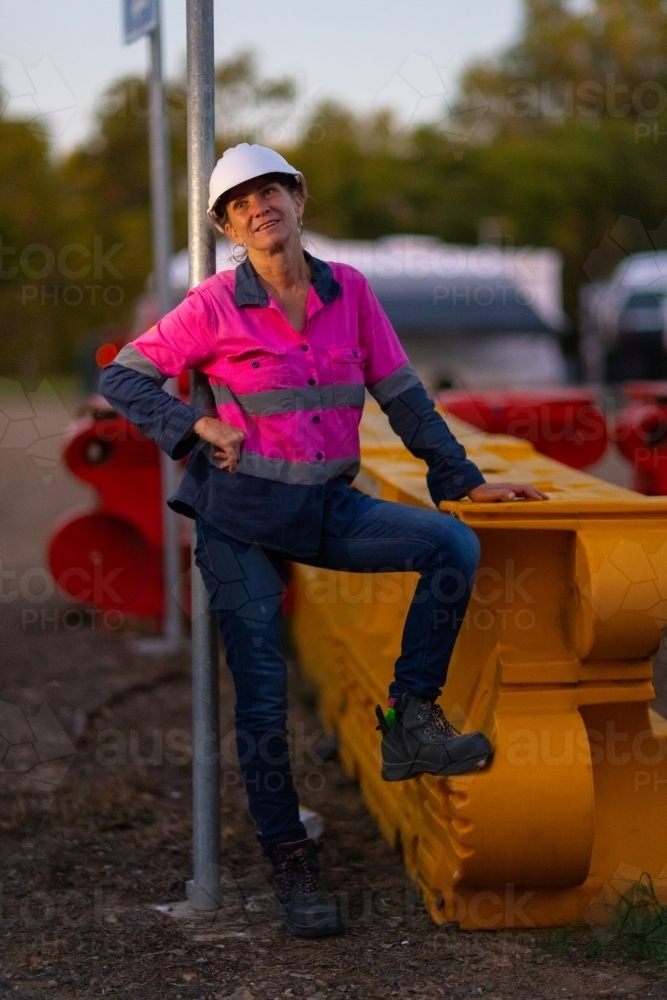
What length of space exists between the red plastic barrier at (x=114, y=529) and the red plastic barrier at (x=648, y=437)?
7.96 feet

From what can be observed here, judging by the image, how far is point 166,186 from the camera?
6973 millimetres

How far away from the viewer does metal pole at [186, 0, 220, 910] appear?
3631mm

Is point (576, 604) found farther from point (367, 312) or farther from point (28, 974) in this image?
point (28, 974)

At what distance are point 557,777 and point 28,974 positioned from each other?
1.35 meters

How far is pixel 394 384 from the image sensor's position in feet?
12.1

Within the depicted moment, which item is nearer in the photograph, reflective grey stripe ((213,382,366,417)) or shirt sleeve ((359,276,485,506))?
reflective grey stripe ((213,382,366,417))

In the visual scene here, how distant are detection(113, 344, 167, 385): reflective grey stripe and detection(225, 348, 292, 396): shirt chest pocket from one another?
186mm

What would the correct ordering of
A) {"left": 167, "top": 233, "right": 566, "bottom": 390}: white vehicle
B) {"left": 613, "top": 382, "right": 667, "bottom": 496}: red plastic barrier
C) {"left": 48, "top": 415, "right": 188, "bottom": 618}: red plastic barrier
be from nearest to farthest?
1. {"left": 613, "top": 382, "right": 667, "bottom": 496}: red plastic barrier
2. {"left": 48, "top": 415, "right": 188, "bottom": 618}: red plastic barrier
3. {"left": 167, "top": 233, "right": 566, "bottom": 390}: white vehicle

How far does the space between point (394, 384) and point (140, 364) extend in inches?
26.4

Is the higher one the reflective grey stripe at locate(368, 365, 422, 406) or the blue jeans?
the reflective grey stripe at locate(368, 365, 422, 406)

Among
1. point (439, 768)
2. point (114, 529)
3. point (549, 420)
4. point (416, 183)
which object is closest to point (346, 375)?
point (439, 768)

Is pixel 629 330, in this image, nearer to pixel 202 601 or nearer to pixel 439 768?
pixel 202 601

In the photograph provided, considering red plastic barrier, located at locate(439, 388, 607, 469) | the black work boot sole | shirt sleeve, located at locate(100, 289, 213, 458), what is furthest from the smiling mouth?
red plastic barrier, located at locate(439, 388, 607, 469)

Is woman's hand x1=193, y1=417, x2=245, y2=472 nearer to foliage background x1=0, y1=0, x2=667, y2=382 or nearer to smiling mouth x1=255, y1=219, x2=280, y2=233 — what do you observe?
smiling mouth x1=255, y1=219, x2=280, y2=233
